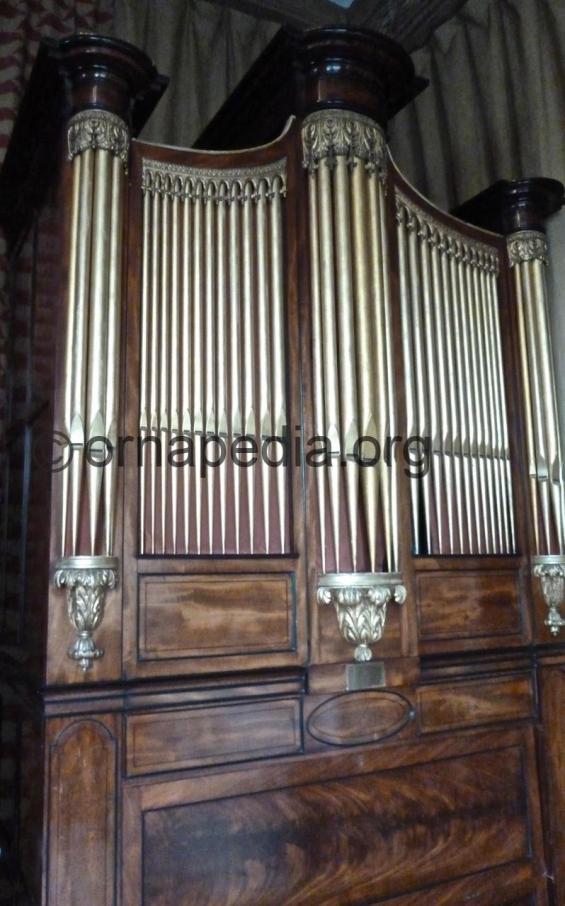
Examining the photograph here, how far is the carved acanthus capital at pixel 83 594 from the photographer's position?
2035 mm

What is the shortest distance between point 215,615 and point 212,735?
0.33m

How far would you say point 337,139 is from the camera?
2.56 meters

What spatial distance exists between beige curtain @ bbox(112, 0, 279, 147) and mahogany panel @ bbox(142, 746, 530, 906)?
120 inches

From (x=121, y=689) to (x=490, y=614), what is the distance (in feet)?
4.50

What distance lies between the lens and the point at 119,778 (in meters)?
2.08

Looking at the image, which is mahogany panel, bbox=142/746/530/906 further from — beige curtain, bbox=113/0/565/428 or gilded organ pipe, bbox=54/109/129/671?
beige curtain, bbox=113/0/565/428

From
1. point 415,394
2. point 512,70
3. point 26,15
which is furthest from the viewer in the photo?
point 512,70

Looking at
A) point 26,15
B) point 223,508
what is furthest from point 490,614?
point 26,15

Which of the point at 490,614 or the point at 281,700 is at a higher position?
the point at 490,614

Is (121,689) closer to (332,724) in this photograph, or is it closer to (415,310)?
(332,724)

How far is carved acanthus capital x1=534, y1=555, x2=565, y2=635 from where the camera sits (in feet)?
9.58

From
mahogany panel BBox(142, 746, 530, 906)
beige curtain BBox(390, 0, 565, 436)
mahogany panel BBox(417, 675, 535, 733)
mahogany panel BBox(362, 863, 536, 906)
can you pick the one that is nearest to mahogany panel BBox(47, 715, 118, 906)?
mahogany panel BBox(142, 746, 530, 906)

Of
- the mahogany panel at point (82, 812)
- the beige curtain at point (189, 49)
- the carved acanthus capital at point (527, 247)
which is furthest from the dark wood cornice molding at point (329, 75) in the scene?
the mahogany panel at point (82, 812)

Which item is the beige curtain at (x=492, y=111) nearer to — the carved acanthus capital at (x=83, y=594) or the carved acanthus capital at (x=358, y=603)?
the carved acanthus capital at (x=358, y=603)
